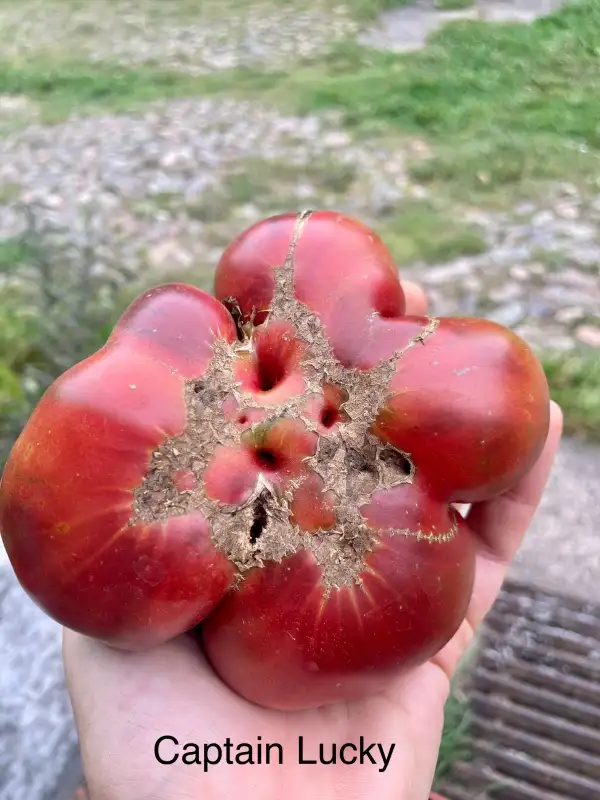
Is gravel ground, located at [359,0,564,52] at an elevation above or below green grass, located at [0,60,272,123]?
above

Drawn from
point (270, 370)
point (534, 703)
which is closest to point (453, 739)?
point (534, 703)

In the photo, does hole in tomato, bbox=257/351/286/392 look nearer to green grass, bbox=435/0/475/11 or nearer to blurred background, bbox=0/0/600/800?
blurred background, bbox=0/0/600/800

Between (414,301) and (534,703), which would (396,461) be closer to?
(414,301)

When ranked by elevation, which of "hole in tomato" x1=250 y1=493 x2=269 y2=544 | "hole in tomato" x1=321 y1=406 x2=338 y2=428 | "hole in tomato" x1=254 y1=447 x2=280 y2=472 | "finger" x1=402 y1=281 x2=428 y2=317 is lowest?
"finger" x1=402 y1=281 x2=428 y2=317

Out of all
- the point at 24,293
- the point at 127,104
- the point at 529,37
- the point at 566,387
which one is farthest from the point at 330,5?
the point at 566,387

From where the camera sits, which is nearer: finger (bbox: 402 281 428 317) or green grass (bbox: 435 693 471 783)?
finger (bbox: 402 281 428 317)

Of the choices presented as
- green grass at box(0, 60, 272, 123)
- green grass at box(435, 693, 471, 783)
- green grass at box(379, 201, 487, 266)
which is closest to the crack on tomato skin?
green grass at box(435, 693, 471, 783)

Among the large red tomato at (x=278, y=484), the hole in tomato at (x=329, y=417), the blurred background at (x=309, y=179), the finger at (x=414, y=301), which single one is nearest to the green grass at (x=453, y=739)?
the blurred background at (x=309, y=179)
